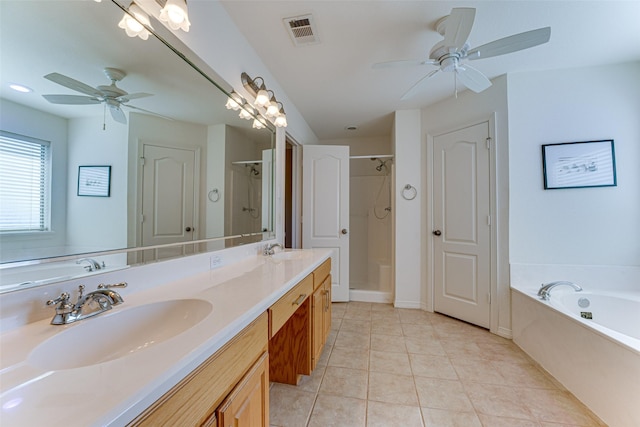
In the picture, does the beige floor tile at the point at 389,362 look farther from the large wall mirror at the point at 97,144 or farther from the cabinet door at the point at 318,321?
the large wall mirror at the point at 97,144

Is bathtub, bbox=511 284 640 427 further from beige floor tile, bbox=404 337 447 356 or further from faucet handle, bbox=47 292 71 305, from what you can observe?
faucet handle, bbox=47 292 71 305

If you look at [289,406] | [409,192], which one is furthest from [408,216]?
[289,406]

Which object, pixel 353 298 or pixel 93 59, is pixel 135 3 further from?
pixel 353 298

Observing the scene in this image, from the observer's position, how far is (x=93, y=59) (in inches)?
32.7

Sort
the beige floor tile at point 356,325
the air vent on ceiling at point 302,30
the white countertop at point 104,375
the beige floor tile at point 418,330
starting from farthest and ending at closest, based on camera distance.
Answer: the beige floor tile at point 356,325 < the beige floor tile at point 418,330 < the air vent on ceiling at point 302,30 < the white countertop at point 104,375

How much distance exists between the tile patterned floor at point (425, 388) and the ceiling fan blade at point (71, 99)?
5.28ft

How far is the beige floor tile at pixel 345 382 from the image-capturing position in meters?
1.52

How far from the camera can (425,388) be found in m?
1.56

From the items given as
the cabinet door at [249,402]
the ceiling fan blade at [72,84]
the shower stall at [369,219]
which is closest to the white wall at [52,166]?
the ceiling fan blade at [72,84]

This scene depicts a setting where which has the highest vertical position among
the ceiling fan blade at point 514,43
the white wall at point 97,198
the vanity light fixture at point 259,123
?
the ceiling fan blade at point 514,43

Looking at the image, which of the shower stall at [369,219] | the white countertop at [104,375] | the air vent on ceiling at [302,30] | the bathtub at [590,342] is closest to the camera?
the white countertop at [104,375]

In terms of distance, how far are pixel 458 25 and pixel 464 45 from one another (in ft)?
0.97

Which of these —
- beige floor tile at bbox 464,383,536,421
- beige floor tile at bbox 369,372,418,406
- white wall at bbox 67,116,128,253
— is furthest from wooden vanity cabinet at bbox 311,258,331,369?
white wall at bbox 67,116,128,253

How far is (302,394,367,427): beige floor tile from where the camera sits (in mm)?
1292
